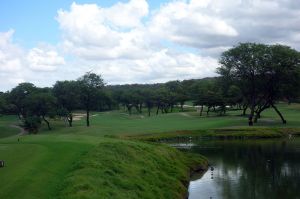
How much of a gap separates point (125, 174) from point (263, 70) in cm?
6656

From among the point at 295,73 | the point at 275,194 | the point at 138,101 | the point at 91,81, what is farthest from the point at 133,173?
the point at 138,101

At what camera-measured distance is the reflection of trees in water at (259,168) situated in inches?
1475

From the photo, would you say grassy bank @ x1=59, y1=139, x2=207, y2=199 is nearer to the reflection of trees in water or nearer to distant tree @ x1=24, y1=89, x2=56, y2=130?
the reflection of trees in water

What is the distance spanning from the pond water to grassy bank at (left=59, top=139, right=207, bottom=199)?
267 cm

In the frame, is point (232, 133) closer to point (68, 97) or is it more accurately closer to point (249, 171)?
point (249, 171)

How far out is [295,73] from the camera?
295 ft

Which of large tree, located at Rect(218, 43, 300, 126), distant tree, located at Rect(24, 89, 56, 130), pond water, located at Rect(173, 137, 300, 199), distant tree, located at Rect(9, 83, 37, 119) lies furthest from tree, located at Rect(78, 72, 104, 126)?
pond water, located at Rect(173, 137, 300, 199)

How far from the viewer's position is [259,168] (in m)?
49.4

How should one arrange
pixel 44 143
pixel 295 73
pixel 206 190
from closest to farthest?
pixel 206 190, pixel 44 143, pixel 295 73

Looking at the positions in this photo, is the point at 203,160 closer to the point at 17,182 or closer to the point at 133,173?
the point at 133,173

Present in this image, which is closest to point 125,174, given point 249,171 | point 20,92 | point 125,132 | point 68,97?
point 249,171

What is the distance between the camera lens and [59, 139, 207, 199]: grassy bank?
25344 millimetres

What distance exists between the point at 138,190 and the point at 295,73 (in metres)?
69.0

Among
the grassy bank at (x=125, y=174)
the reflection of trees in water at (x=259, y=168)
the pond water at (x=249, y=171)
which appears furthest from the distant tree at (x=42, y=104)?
the grassy bank at (x=125, y=174)
